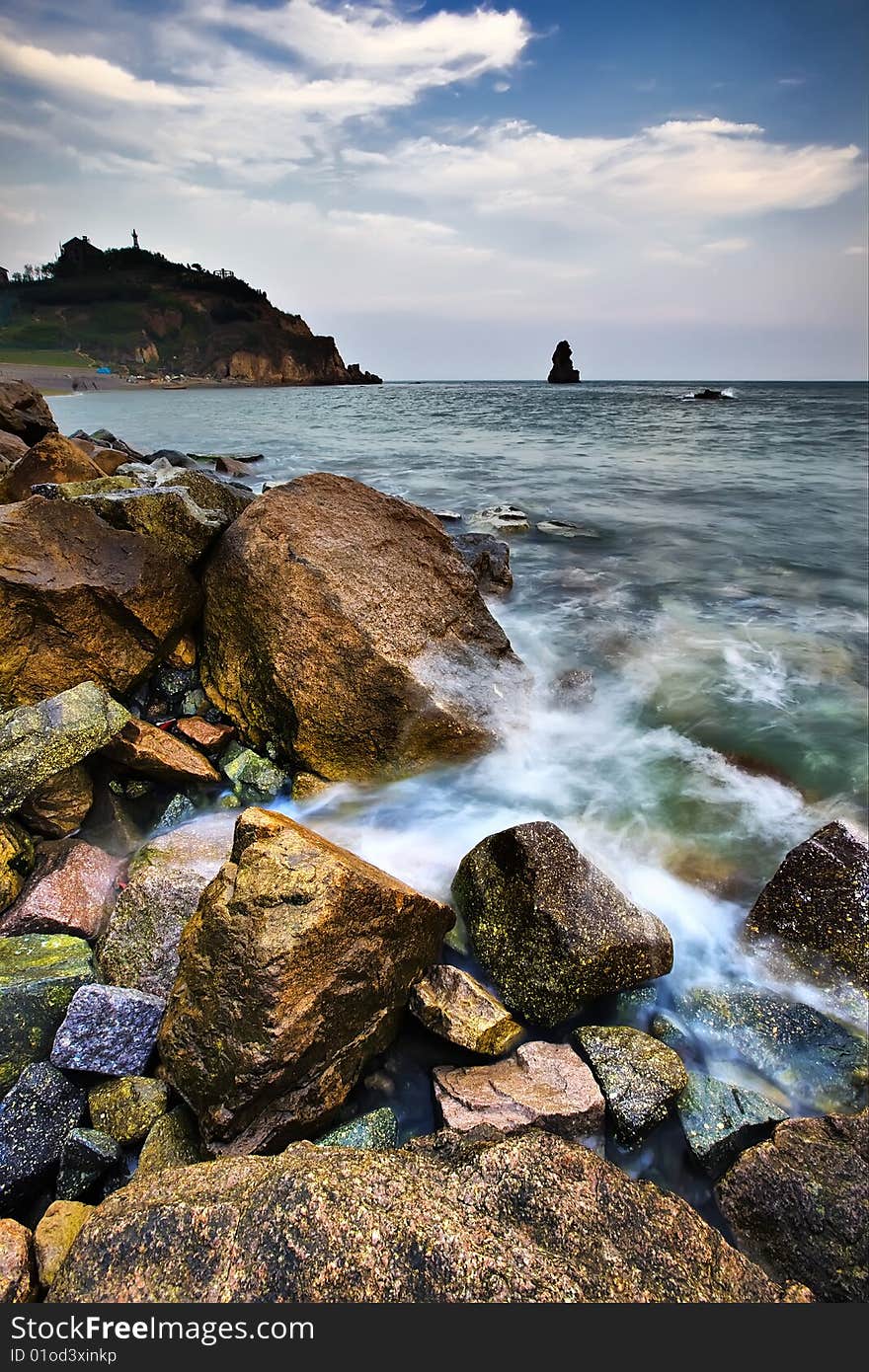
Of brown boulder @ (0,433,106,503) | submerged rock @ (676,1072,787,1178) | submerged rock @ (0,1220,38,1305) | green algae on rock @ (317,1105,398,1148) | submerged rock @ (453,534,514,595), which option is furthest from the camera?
submerged rock @ (453,534,514,595)

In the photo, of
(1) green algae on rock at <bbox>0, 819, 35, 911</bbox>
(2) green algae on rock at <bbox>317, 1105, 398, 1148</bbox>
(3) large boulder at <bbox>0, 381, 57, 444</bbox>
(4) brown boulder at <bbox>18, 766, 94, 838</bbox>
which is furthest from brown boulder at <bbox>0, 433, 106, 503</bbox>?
(2) green algae on rock at <bbox>317, 1105, 398, 1148</bbox>

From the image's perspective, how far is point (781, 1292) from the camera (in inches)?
75.4

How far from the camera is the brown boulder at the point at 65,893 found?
3234mm

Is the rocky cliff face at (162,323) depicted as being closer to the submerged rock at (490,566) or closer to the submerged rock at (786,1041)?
the submerged rock at (490,566)

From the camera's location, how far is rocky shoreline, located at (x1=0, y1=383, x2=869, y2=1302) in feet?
5.79

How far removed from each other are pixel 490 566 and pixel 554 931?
6.31 m

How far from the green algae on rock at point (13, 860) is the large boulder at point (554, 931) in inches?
95.7

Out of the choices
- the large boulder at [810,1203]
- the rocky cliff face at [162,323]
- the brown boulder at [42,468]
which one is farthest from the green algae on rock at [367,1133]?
the rocky cliff face at [162,323]

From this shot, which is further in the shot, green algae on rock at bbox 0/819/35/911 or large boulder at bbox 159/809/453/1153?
green algae on rock at bbox 0/819/35/911

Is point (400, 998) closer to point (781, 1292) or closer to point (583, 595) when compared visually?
point (781, 1292)

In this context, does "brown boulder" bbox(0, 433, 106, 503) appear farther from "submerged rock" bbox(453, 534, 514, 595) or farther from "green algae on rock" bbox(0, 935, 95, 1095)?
"green algae on rock" bbox(0, 935, 95, 1095)

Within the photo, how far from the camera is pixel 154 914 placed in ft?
10.4

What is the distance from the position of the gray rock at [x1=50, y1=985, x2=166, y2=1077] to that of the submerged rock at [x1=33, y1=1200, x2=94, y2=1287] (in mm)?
560

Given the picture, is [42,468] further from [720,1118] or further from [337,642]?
[720,1118]
